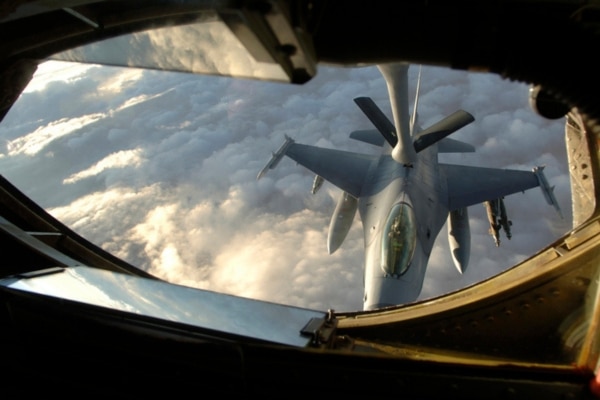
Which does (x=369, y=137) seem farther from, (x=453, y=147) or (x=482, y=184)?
(x=482, y=184)

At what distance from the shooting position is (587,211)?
285 centimetres

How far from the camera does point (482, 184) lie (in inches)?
667

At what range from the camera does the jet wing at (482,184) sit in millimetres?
16359

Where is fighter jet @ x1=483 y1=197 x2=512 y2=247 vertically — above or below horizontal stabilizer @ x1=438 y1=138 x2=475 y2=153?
below

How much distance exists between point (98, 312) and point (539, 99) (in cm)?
249

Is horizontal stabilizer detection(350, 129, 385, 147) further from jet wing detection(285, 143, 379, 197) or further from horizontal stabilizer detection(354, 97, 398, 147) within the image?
horizontal stabilizer detection(354, 97, 398, 147)

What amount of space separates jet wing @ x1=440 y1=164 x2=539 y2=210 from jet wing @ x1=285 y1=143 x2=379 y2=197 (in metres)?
3.59

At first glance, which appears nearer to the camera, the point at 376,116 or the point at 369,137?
the point at 376,116

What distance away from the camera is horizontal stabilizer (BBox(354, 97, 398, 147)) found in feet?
49.7

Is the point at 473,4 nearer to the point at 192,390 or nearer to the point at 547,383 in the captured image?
the point at 547,383

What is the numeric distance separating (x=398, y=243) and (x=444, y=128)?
5.86m

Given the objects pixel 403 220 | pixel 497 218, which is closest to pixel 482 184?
pixel 497 218

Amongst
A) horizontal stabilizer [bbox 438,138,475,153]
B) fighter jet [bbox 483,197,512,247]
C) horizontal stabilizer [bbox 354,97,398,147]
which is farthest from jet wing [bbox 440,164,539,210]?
horizontal stabilizer [bbox 438,138,475,153]

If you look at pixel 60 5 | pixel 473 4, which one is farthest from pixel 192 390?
pixel 60 5
